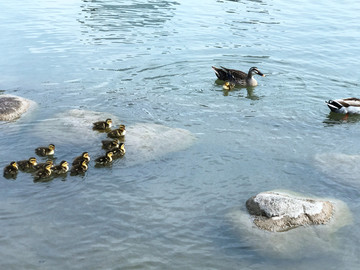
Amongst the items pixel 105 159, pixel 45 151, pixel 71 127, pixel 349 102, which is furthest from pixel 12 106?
pixel 349 102

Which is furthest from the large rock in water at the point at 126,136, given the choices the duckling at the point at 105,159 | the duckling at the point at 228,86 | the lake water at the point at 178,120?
the duckling at the point at 228,86

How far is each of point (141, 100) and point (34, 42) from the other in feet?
28.3

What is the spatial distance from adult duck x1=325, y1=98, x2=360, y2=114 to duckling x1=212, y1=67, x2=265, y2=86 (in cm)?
292

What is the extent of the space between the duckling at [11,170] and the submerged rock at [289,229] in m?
4.50

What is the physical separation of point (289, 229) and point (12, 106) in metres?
8.55

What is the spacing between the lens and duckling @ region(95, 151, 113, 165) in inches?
427

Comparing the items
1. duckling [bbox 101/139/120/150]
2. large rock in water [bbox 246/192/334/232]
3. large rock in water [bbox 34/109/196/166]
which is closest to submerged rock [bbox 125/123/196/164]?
large rock in water [bbox 34/109/196/166]

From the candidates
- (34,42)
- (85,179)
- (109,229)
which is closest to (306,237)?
(109,229)

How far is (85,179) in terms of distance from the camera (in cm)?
1041

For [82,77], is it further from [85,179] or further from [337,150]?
[337,150]

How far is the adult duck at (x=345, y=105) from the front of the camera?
14.0 meters

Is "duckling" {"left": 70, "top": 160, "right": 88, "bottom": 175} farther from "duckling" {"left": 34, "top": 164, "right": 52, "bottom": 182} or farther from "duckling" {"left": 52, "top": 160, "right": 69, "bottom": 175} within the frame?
"duckling" {"left": 34, "top": 164, "right": 52, "bottom": 182}

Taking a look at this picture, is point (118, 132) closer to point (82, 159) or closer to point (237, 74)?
point (82, 159)

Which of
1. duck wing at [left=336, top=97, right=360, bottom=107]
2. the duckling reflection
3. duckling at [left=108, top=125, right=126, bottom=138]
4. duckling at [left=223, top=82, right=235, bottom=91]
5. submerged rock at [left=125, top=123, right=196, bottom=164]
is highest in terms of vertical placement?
duck wing at [left=336, top=97, right=360, bottom=107]
